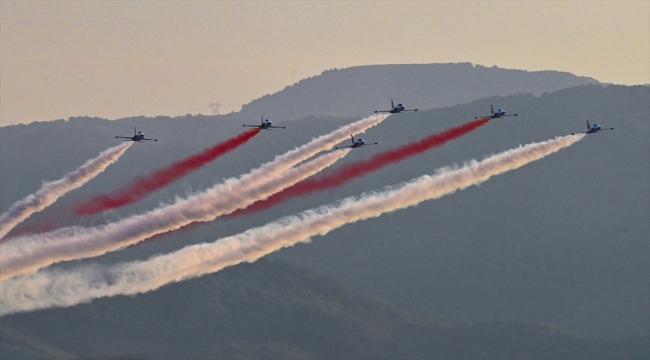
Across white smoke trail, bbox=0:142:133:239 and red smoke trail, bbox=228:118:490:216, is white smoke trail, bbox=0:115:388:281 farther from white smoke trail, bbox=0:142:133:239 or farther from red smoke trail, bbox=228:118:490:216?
white smoke trail, bbox=0:142:133:239

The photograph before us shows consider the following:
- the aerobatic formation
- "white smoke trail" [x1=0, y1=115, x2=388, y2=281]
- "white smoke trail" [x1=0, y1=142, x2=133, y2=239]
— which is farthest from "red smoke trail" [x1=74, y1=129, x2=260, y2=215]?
"white smoke trail" [x1=0, y1=142, x2=133, y2=239]

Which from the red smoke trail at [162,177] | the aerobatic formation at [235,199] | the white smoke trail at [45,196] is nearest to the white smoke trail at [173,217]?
the aerobatic formation at [235,199]

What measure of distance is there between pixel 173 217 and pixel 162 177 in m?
6.02

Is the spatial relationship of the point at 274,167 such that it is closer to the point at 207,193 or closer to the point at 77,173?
the point at 207,193

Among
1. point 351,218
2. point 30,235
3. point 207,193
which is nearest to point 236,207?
point 207,193

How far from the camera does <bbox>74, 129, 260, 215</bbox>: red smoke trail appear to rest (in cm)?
16412

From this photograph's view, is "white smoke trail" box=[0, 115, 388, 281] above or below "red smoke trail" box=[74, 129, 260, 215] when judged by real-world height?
below

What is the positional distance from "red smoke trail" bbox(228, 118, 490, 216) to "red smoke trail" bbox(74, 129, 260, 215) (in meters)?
11.9

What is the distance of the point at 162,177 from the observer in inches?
6796

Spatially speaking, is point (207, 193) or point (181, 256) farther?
point (181, 256)

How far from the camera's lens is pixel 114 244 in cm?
17038

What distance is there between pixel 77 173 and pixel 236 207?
76.1ft

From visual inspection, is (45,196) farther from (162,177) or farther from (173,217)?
(173,217)

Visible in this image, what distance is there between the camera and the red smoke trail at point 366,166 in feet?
558
